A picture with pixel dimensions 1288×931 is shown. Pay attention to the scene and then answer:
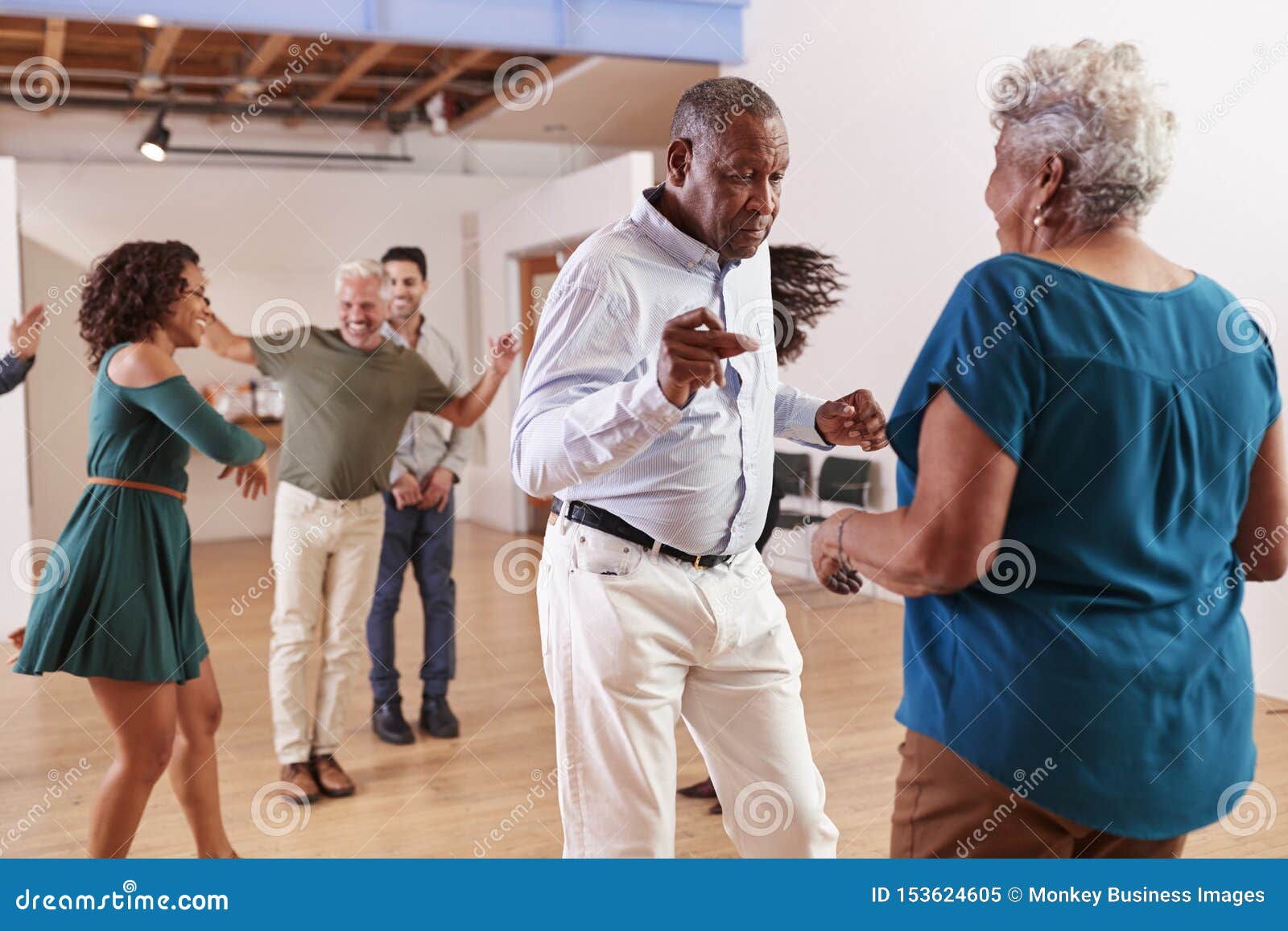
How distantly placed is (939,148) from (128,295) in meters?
4.61

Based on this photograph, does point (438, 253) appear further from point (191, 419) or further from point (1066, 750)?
point (1066, 750)

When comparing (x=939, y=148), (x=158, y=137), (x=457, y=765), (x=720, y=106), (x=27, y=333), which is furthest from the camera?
(x=158, y=137)

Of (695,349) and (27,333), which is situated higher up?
(27,333)

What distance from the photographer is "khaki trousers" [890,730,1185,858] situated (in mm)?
1386

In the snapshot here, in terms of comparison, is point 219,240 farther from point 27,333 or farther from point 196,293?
point 196,293

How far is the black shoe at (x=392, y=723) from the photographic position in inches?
172

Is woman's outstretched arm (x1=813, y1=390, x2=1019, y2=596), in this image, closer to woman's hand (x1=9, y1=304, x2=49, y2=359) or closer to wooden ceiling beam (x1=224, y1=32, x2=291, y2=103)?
woman's hand (x1=9, y1=304, x2=49, y2=359)

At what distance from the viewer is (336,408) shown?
12.7 feet

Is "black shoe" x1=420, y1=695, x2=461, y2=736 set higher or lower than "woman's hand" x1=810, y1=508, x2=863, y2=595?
lower

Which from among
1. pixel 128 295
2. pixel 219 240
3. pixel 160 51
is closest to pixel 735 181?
pixel 128 295

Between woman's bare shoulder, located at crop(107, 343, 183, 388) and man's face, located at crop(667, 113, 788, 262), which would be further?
woman's bare shoulder, located at crop(107, 343, 183, 388)

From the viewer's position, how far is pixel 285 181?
1036 cm

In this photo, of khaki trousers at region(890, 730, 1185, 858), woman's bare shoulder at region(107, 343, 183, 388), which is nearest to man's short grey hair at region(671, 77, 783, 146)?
khaki trousers at region(890, 730, 1185, 858)

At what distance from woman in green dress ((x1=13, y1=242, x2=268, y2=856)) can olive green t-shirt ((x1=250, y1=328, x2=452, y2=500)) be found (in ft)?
2.97
